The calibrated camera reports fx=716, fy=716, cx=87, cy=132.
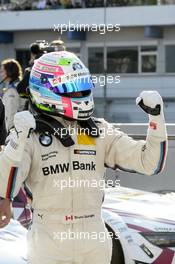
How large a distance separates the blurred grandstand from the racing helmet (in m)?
23.2

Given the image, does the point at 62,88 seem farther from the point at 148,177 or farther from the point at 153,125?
the point at 148,177

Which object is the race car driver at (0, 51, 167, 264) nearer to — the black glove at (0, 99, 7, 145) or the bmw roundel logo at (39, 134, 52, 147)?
the bmw roundel logo at (39, 134, 52, 147)

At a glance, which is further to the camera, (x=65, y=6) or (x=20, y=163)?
(x=65, y=6)

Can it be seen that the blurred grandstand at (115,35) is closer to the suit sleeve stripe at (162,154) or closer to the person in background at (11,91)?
the person in background at (11,91)

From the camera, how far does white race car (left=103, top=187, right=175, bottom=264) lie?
5.25 meters

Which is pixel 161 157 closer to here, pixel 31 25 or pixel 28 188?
pixel 28 188

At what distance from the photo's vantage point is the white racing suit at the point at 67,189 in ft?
9.96

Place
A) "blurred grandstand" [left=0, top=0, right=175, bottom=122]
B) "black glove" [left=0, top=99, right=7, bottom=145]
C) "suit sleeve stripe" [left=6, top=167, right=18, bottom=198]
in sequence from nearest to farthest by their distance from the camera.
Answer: "suit sleeve stripe" [left=6, top=167, right=18, bottom=198]
"black glove" [left=0, top=99, right=7, bottom=145]
"blurred grandstand" [left=0, top=0, right=175, bottom=122]

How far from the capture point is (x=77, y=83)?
10.3 feet

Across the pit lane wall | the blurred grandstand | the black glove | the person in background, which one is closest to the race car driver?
the black glove

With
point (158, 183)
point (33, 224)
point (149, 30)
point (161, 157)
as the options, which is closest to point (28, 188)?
point (33, 224)

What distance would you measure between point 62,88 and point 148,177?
18.1ft

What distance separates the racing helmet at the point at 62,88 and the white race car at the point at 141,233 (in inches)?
91.3

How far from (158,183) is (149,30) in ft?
68.6
